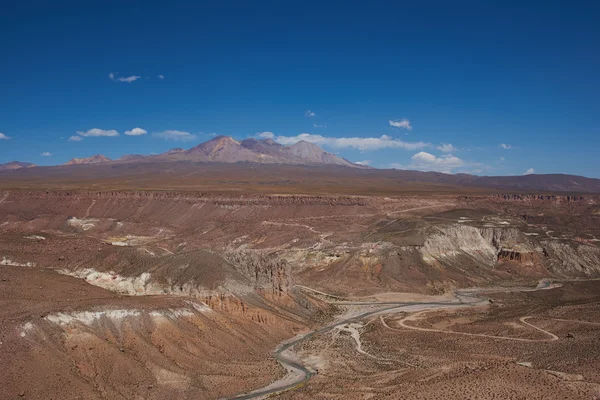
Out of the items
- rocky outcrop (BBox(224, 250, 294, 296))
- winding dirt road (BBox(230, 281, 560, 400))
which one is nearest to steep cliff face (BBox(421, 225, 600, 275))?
winding dirt road (BBox(230, 281, 560, 400))

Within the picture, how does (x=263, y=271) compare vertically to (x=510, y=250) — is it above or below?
above

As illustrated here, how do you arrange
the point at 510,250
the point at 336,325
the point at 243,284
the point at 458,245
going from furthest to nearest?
the point at 458,245 → the point at 510,250 → the point at 336,325 → the point at 243,284

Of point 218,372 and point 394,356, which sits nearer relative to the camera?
point 218,372

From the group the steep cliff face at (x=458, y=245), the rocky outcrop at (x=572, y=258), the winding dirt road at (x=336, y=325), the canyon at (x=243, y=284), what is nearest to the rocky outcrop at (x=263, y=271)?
the canyon at (x=243, y=284)

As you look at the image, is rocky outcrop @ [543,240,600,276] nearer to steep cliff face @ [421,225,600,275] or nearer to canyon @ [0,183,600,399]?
steep cliff face @ [421,225,600,275]

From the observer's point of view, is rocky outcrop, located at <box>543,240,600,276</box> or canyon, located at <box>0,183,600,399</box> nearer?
canyon, located at <box>0,183,600,399</box>

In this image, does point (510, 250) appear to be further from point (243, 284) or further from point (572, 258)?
point (243, 284)

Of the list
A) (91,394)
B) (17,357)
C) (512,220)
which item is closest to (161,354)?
(91,394)

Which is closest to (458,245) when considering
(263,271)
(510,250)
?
(510,250)

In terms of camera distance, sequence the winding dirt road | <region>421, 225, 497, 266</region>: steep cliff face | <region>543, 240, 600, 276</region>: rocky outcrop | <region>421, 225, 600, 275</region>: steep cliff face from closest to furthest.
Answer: the winding dirt road
<region>421, 225, 497, 266</region>: steep cliff face
<region>543, 240, 600, 276</region>: rocky outcrop
<region>421, 225, 600, 275</region>: steep cliff face

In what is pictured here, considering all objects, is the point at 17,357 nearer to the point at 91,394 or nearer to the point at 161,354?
the point at 91,394

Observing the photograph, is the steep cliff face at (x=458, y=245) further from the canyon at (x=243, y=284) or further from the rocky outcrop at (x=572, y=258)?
the rocky outcrop at (x=572, y=258)
